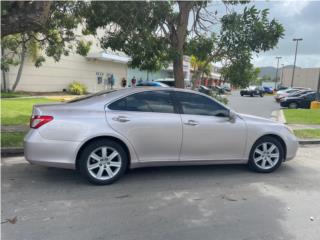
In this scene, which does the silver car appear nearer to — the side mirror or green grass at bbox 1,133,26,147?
the side mirror

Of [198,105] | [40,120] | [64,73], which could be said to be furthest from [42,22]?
[64,73]

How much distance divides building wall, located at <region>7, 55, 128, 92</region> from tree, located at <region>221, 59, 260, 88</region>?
19624 millimetres

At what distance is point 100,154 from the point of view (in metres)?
5.23

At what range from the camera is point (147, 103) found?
220 inches

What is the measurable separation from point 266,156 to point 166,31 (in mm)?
4430

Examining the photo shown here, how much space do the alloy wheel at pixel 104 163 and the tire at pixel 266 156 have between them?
2444 mm

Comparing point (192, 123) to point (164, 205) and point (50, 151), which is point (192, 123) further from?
point (50, 151)

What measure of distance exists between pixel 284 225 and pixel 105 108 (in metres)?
2.99

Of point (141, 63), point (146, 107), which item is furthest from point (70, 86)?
point (146, 107)

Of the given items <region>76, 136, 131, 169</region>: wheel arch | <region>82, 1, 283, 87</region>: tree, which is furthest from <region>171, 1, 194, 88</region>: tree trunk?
<region>76, 136, 131, 169</region>: wheel arch

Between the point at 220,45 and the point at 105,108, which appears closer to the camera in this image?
the point at 105,108

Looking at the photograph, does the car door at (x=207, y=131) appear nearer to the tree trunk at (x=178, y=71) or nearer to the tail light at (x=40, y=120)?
the tail light at (x=40, y=120)

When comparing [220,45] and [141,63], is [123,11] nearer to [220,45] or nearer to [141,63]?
[141,63]

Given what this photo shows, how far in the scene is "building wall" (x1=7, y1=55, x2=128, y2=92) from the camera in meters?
25.7
